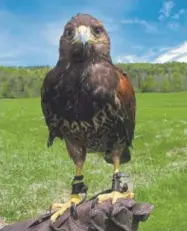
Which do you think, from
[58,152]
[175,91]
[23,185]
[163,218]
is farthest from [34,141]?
[175,91]

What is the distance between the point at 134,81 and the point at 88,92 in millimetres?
52835

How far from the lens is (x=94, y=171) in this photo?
16062mm

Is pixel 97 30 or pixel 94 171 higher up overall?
pixel 97 30

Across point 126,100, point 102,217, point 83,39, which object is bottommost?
point 102,217

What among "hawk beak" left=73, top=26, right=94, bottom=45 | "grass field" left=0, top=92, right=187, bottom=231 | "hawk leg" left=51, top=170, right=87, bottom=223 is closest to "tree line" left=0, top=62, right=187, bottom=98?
"grass field" left=0, top=92, right=187, bottom=231

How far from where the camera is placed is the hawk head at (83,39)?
14.4 ft

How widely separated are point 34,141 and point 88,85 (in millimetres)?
18174

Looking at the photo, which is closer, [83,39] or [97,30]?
[83,39]

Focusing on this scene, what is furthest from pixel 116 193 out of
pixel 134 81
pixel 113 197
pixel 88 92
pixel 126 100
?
pixel 134 81

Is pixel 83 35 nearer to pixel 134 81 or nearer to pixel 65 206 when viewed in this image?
pixel 65 206

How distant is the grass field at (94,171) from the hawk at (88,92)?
16.9ft

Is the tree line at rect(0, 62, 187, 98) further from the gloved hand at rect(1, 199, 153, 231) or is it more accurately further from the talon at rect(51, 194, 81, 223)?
the gloved hand at rect(1, 199, 153, 231)

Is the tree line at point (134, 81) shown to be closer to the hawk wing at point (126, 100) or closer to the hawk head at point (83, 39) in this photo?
the hawk wing at point (126, 100)

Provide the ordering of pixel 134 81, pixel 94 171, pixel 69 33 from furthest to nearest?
pixel 134 81 < pixel 94 171 < pixel 69 33
